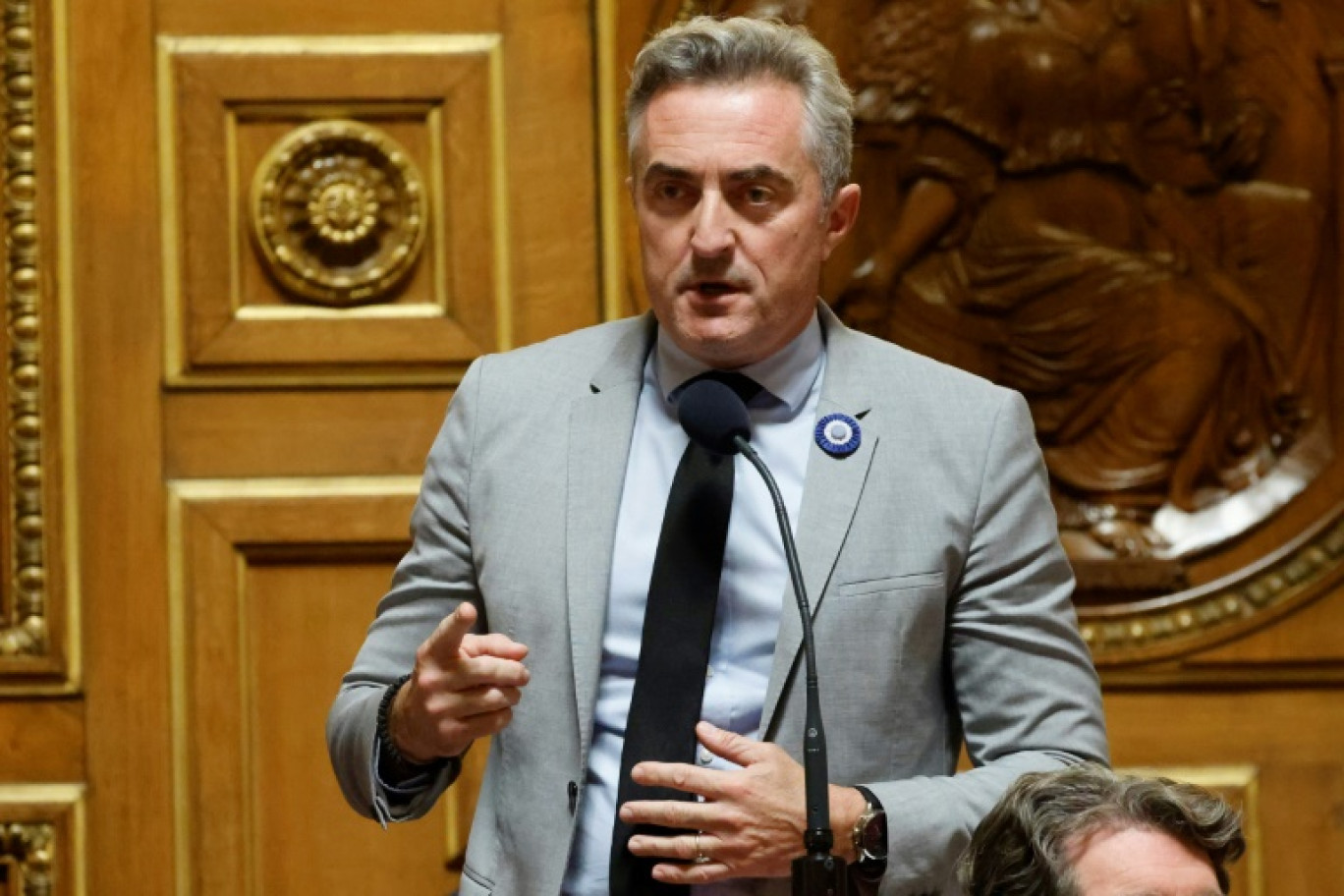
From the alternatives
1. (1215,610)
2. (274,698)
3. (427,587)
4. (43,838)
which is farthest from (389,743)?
(1215,610)

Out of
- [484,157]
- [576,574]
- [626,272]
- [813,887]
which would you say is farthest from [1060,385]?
[813,887]

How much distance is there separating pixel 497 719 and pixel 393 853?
48.6 inches

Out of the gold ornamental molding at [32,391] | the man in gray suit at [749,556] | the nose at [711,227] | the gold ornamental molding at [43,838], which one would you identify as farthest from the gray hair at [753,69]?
the gold ornamental molding at [43,838]

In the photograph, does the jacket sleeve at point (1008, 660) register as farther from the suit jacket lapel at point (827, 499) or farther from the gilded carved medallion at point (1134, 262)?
the gilded carved medallion at point (1134, 262)

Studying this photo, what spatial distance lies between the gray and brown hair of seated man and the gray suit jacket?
166 mm

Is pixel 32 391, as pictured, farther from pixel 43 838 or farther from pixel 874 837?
pixel 874 837

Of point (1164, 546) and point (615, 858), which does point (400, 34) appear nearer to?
point (1164, 546)

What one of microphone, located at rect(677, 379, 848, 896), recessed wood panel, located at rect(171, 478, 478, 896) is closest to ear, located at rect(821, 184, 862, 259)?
microphone, located at rect(677, 379, 848, 896)

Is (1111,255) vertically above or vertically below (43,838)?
above

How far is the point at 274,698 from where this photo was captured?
114 inches

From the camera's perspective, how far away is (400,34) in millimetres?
2934

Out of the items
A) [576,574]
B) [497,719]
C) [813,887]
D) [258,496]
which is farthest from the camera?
[258,496]

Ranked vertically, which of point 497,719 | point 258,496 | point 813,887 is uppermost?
point 258,496

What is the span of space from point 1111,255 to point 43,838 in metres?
1.64
